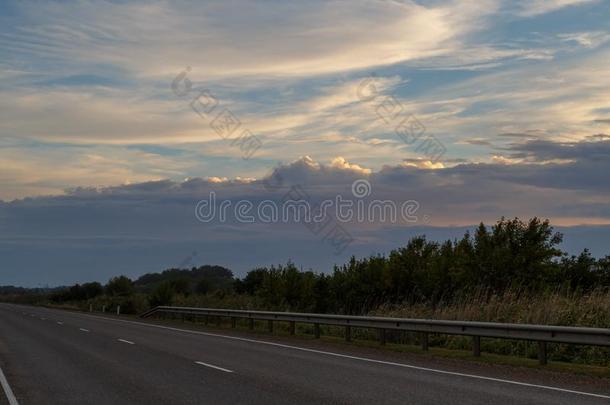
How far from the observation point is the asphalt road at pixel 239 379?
36.8 feet

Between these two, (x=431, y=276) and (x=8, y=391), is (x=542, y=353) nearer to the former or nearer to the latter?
(x=8, y=391)

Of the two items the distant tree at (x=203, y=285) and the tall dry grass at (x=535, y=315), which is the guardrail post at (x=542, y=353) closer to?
the tall dry grass at (x=535, y=315)

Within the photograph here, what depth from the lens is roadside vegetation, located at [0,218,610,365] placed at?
750 inches

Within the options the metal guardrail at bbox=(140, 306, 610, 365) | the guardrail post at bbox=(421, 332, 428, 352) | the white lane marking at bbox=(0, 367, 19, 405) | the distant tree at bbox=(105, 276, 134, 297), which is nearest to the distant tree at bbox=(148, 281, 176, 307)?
the metal guardrail at bbox=(140, 306, 610, 365)

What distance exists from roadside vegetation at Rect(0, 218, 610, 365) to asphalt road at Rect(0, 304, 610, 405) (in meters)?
4.63

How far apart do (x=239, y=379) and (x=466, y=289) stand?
23.7m

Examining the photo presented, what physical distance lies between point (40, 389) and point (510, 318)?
1245 cm

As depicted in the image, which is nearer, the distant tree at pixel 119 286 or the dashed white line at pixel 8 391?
the dashed white line at pixel 8 391

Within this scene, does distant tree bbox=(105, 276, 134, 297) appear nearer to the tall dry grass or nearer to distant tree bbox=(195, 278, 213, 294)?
distant tree bbox=(195, 278, 213, 294)

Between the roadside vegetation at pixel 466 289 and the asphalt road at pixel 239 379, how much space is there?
463 centimetres

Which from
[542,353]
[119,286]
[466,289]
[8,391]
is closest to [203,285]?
[119,286]

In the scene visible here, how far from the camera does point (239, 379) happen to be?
44.6 ft

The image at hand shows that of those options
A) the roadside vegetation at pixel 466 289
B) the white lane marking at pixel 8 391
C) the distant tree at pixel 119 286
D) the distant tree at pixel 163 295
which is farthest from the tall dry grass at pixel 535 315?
the distant tree at pixel 119 286

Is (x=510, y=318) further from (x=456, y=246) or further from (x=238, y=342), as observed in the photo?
(x=456, y=246)
